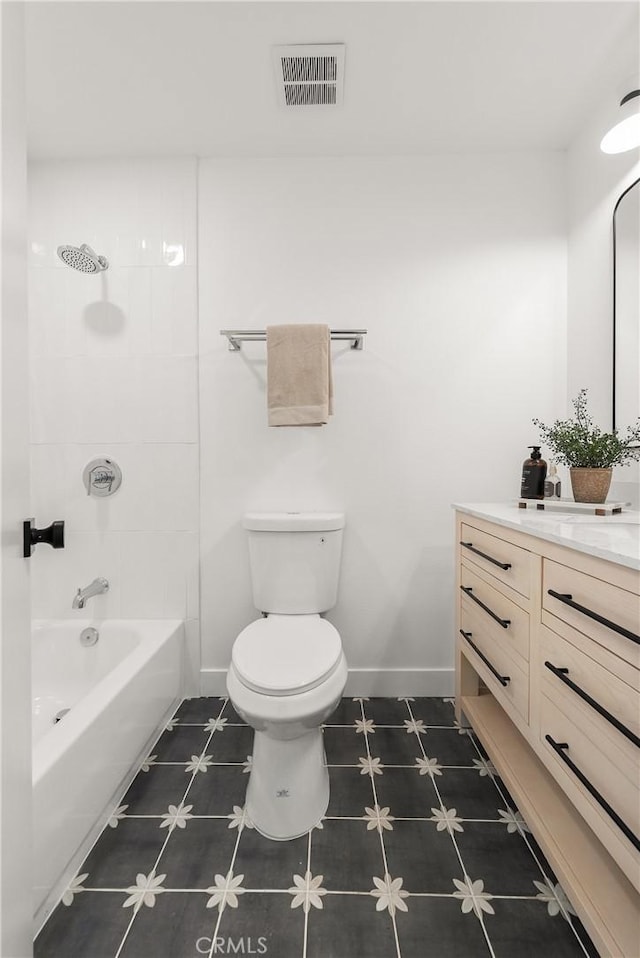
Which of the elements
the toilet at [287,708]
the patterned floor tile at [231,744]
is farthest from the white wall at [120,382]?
the toilet at [287,708]

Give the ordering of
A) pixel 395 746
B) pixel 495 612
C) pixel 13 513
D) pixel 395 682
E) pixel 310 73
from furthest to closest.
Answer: pixel 395 682, pixel 395 746, pixel 310 73, pixel 495 612, pixel 13 513

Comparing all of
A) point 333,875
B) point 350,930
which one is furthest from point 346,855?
point 350,930

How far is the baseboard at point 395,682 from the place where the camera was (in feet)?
6.30

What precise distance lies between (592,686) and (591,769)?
0.16 meters

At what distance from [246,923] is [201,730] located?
0.77m

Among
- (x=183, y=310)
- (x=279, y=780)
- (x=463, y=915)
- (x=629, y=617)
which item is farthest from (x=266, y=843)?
(x=183, y=310)

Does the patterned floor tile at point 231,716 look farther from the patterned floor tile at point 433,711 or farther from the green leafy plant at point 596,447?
the green leafy plant at point 596,447

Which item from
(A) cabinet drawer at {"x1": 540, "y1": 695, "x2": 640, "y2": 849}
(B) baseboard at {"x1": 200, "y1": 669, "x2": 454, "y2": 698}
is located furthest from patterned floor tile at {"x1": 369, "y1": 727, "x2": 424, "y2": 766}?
(A) cabinet drawer at {"x1": 540, "y1": 695, "x2": 640, "y2": 849}

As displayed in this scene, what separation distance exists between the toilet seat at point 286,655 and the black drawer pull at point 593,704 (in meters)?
0.57

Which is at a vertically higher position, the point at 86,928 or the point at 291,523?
the point at 291,523

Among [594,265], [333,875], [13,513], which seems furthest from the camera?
[594,265]

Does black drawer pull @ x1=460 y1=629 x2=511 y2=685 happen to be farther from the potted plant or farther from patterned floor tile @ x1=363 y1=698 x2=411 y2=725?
the potted plant

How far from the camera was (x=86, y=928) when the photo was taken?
973 millimetres

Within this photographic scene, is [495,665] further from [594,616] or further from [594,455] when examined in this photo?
[594,455]
